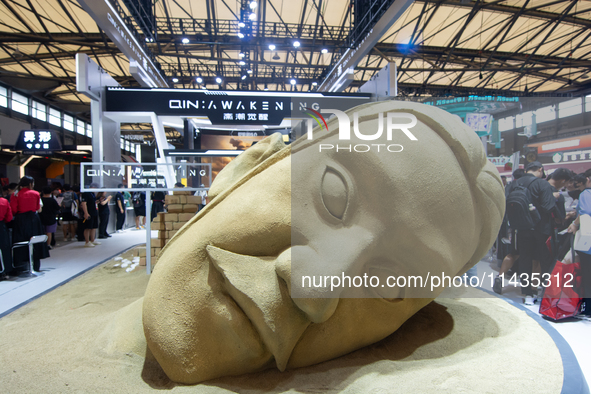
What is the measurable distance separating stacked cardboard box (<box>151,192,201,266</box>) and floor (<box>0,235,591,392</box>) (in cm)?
99

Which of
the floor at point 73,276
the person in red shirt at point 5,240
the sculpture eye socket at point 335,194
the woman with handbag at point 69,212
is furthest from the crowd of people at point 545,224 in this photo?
the woman with handbag at point 69,212

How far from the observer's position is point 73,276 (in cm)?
409

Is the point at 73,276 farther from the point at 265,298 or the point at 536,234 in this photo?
the point at 536,234

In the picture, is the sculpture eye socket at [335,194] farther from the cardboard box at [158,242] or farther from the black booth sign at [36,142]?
the black booth sign at [36,142]

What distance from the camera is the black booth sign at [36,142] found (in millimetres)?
11548

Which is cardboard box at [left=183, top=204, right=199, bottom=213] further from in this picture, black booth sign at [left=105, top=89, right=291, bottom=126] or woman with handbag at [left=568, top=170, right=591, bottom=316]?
woman with handbag at [left=568, top=170, right=591, bottom=316]

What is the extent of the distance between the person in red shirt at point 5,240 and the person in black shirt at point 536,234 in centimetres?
602

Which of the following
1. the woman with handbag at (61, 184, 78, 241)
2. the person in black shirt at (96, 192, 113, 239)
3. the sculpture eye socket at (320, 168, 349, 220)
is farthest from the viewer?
the person in black shirt at (96, 192, 113, 239)

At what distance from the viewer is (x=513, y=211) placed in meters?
3.43

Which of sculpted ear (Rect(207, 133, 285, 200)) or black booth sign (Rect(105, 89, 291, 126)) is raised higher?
black booth sign (Rect(105, 89, 291, 126))

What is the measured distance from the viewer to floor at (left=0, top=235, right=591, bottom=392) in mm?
2645

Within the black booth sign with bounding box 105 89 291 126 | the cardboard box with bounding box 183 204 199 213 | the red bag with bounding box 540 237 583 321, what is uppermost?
the black booth sign with bounding box 105 89 291 126

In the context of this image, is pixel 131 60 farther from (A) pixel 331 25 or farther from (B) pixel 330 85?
(A) pixel 331 25

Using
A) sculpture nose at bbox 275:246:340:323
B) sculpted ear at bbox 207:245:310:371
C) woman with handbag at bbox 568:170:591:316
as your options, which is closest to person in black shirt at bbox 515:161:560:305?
woman with handbag at bbox 568:170:591:316
